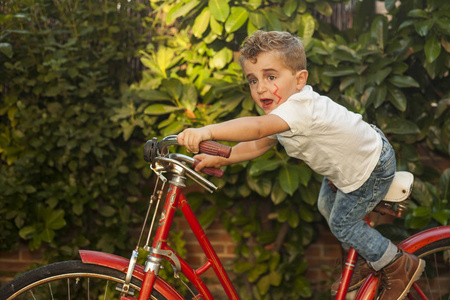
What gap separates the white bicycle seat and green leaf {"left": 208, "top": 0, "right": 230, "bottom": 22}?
4.20ft

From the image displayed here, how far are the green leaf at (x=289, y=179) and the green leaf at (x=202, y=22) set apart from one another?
89 cm

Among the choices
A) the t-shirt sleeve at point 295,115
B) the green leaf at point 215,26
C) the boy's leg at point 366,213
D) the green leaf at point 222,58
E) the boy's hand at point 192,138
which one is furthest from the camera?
the green leaf at point 222,58

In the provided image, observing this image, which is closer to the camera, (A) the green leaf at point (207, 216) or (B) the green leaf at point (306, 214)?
(B) the green leaf at point (306, 214)

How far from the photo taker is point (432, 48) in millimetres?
2676

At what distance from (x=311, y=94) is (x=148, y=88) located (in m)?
1.51

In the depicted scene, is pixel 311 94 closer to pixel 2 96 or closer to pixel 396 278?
pixel 396 278

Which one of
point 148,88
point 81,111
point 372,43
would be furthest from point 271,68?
point 81,111

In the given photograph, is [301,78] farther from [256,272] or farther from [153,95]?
[256,272]

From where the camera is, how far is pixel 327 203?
2125mm

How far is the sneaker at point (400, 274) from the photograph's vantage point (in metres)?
1.94

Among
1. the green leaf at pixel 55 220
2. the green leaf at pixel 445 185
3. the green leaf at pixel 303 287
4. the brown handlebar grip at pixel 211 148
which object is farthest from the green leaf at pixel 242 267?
the brown handlebar grip at pixel 211 148

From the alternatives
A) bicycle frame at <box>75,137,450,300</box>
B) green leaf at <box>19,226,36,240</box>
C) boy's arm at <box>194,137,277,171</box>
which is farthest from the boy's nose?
green leaf at <box>19,226,36,240</box>

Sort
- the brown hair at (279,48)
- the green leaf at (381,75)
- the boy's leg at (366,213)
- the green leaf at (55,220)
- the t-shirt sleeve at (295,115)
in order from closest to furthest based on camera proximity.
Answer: the t-shirt sleeve at (295,115)
the brown hair at (279,48)
the boy's leg at (366,213)
the green leaf at (381,75)
the green leaf at (55,220)

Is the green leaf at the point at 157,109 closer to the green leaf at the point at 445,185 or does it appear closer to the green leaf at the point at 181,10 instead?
the green leaf at the point at 181,10
